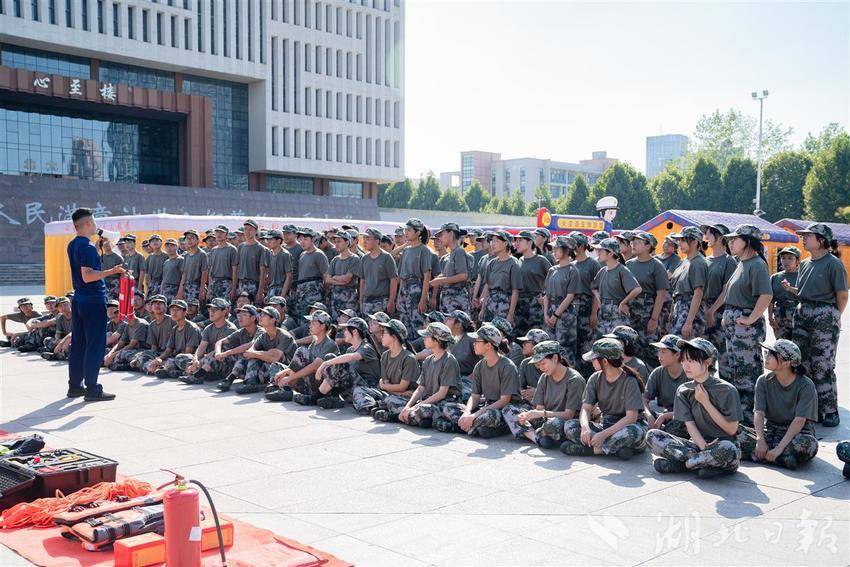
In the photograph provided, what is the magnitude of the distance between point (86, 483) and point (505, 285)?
6014 millimetres

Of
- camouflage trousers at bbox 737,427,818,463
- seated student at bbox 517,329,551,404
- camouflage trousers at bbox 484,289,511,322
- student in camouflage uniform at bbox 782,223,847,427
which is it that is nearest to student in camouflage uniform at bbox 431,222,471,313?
camouflage trousers at bbox 484,289,511,322

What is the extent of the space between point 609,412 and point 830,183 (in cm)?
4575

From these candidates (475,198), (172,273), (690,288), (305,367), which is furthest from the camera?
(475,198)

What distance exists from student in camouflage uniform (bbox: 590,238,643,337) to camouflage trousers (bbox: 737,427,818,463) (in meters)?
2.45

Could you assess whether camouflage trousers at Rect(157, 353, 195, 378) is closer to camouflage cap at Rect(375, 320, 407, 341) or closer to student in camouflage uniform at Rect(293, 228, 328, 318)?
student in camouflage uniform at Rect(293, 228, 328, 318)

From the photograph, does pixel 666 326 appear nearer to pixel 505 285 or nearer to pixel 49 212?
pixel 505 285

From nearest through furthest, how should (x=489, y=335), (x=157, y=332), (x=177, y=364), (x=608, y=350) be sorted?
(x=608, y=350)
(x=489, y=335)
(x=177, y=364)
(x=157, y=332)

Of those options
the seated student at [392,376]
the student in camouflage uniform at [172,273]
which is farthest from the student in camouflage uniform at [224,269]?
the seated student at [392,376]

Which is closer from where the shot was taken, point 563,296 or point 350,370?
point 350,370

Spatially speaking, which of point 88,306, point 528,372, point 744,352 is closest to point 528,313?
point 528,372

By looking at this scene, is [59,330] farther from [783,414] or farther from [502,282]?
[783,414]

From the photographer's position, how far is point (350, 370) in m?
9.27

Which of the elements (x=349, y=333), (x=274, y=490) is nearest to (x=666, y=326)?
(x=349, y=333)

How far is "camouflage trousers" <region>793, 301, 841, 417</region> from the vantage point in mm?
8125
